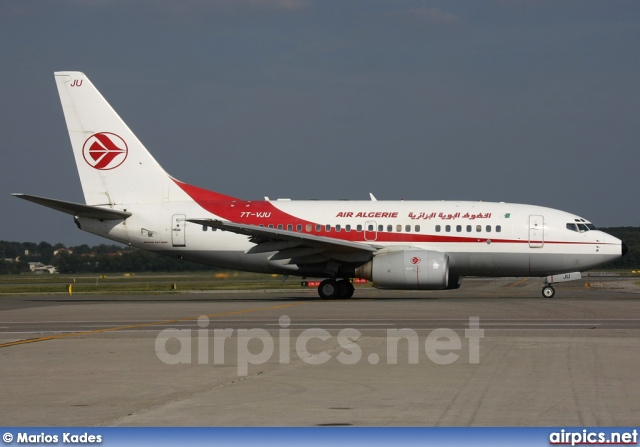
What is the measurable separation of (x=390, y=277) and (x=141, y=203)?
32.8 feet

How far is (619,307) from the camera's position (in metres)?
26.5

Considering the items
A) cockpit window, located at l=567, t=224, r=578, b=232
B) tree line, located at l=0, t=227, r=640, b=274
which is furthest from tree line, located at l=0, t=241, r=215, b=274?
cockpit window, located at l=567, t=224, r=578, b=232

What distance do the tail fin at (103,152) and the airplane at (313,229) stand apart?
4 cm

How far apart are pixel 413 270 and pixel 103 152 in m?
12.6

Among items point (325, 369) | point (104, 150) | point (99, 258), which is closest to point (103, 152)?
point (104, 150)

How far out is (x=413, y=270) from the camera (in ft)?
99.2

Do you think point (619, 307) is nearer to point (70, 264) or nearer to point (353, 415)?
point (353, 415)

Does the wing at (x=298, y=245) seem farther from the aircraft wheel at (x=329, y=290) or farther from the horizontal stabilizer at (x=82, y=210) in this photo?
the horizontal stabilizer at (x=82, y=210)

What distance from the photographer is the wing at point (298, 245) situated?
100ft

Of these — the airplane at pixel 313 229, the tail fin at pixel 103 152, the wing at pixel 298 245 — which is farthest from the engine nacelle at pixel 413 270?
the tail fin at pixel 103 152

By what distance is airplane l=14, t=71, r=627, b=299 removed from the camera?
103 ft

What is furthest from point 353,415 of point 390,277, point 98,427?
point 390,277

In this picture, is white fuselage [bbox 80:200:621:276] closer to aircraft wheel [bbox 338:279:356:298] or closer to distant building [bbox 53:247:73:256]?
aircraft wheel [bbox 338:279:356:298]

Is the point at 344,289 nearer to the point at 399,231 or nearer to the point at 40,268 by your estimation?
the point at 399,231
